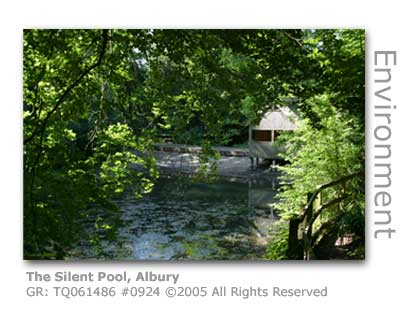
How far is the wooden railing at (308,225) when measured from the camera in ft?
14.7

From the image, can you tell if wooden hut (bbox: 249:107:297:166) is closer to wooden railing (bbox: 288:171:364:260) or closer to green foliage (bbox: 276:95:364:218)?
green foliage (bbox: 276:95:364:218)

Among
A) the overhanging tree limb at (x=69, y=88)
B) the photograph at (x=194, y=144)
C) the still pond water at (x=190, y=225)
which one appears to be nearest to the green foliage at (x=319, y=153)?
the photograph at (x=194, y=144)

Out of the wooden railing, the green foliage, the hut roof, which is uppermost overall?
the hut roof

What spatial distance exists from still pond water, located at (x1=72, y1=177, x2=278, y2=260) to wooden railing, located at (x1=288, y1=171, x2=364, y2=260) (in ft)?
0.60

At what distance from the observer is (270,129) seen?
14.9ft

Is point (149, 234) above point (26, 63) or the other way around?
the other way around

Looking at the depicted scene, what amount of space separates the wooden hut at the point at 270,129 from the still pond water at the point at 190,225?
0.78 feet

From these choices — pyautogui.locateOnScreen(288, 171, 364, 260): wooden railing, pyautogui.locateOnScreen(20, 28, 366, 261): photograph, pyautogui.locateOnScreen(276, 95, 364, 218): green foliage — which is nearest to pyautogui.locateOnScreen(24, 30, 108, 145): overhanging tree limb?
pyautogui.locateOnScreen(20, 28, 366, 261): photograph

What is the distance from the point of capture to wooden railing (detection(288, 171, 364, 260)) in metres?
4.48

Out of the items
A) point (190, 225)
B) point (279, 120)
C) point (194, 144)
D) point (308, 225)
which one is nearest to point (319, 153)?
point (279, 120)

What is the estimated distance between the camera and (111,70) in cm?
446
